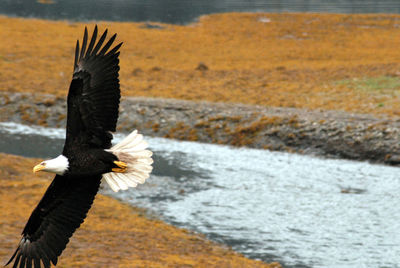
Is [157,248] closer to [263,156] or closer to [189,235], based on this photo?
[189,235]

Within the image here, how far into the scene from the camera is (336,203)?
1485 centimetres

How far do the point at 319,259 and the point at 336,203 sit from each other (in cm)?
341

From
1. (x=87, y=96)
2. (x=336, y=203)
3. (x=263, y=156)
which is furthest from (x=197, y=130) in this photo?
(x=87, y=96)

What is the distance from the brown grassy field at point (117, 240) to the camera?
1104cm

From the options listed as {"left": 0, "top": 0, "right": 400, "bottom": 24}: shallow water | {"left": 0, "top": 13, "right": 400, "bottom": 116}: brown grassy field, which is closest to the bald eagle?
{"left": 0, "top": 13, "right": 400, "bottom": 116}: brown grassy field

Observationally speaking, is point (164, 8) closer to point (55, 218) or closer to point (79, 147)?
point (55, 218)

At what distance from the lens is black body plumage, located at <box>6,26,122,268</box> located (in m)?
8.55

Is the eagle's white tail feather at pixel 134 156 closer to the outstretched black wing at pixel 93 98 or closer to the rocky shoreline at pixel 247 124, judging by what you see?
the outstretched black wing at pixel 93 98

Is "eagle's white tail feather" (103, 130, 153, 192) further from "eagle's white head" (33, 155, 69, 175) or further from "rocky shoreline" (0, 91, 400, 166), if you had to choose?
"rocky shoreline" (0, 91, 400, 166)

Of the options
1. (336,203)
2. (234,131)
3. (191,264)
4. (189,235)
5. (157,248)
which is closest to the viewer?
(191,264)

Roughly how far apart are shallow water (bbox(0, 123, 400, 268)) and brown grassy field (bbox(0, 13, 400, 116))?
5486 millimetres

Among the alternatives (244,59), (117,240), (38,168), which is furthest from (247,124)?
(38,168)

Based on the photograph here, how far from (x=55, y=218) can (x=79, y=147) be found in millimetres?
1005

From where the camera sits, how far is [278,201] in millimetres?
14984
